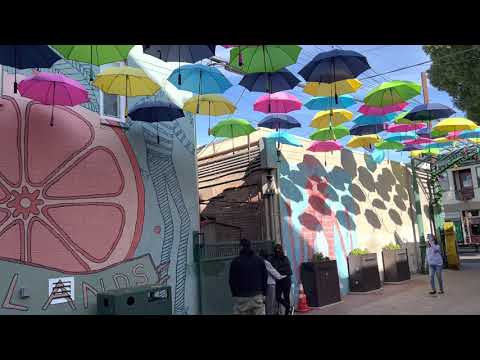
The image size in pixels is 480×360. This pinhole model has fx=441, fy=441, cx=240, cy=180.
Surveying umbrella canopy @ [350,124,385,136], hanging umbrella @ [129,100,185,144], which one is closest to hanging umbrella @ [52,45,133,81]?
hanging umbrella @ [129,100,185,144]

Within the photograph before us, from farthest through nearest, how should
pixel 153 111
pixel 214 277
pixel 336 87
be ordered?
pixel 336 87 → pixel 214 277 → pixel 153 111

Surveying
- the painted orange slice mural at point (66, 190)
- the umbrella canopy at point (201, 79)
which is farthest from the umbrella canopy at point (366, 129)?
the painted orange slice mural at point (66, 190)

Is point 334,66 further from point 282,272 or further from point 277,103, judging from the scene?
point 282,272

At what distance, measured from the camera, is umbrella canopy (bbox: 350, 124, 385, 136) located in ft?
40.6

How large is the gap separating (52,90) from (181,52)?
2.07m

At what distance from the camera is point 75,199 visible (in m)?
7.42

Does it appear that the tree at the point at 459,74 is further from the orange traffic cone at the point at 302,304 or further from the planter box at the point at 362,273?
the orange traffic cone at the point at 302,304

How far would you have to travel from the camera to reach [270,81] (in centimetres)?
829

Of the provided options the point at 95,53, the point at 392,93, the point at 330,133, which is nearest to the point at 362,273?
the point at 330,133

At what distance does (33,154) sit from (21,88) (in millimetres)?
1051
